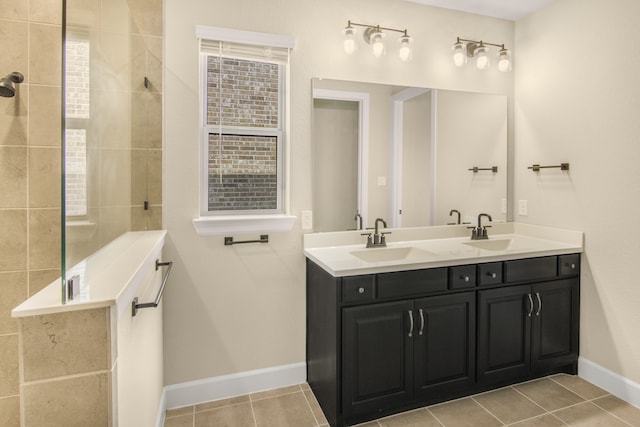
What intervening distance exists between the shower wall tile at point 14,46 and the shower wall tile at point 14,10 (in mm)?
30

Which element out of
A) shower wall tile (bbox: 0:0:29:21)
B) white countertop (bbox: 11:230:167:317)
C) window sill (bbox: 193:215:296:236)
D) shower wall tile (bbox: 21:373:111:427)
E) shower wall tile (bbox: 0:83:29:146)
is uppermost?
shower wall tile (bbox: 0:0:29:21)

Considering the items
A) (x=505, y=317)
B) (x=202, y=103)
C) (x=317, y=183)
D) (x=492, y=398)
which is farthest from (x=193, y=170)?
(x=492, y=398)

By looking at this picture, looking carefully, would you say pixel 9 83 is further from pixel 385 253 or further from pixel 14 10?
pixel 385 253

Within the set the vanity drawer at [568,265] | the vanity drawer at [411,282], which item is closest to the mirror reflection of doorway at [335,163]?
the vanity drawer at [411,282]

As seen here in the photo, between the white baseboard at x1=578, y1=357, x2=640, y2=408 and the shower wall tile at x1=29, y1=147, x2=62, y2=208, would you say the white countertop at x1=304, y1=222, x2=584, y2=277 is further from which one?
the shower wall tile at x1=29, y1=147, x2=62, y2=208

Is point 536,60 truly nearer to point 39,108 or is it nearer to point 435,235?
point 435,235

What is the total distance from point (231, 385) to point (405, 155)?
6.31ft

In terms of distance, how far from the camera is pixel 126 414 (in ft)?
3.67

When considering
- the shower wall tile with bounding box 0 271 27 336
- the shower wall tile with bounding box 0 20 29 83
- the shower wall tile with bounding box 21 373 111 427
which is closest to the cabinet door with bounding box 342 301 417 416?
the shower wall tile with bounding box 21 373 111 427

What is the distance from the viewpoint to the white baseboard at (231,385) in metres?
2.11

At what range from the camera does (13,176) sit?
177 centimetres

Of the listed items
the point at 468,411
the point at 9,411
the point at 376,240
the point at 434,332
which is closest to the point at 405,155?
the point at 376,240

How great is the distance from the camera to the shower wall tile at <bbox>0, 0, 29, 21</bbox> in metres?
1.74

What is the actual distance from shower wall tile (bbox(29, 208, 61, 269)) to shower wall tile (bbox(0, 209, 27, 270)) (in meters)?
0.03
